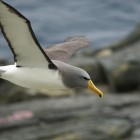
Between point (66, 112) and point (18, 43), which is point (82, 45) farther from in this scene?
point (66, 112)

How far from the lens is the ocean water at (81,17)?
96.7ft

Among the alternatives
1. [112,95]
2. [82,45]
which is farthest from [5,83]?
[82,45]

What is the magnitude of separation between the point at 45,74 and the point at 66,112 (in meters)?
8.05

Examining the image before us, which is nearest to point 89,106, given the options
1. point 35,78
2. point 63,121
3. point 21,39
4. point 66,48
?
point 63,121

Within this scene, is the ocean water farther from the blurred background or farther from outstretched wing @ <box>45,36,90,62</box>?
outstretched wing @ <box>45,36,90,62</box>

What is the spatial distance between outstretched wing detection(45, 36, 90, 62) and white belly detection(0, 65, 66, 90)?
3.23 ft

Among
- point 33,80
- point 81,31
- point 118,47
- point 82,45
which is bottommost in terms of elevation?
point 33,80

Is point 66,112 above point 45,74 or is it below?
above

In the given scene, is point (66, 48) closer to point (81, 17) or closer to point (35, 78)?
point (35, 78)

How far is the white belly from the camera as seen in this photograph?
830cm

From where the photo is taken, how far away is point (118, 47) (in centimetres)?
2086

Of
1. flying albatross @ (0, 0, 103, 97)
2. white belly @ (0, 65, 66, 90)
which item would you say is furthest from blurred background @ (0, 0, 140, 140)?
white belly @ (0, 65, 66, 90)

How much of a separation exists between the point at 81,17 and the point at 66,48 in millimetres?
23155

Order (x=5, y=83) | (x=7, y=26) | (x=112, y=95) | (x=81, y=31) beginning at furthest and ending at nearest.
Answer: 1. (x=81, y=31)
2. (x=5, y=83)
3. (x=112, y=95)
4. (x=7, y=26)
